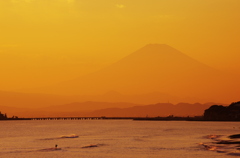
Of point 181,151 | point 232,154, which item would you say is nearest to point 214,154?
point 232,154

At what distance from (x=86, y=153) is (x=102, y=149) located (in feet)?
31.3

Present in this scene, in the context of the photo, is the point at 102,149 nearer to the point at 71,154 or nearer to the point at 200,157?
the point at 71,154

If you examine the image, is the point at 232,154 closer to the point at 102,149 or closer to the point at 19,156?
the point at 102,149

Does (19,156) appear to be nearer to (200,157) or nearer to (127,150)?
(127,150)

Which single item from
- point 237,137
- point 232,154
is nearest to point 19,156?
point 232,154

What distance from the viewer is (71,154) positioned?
97.2 meters

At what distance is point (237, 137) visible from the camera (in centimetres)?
13338

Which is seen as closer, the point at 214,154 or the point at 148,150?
the point at 214,154

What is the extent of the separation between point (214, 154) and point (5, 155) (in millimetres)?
43399

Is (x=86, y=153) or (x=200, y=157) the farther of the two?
(x=86, y=153)

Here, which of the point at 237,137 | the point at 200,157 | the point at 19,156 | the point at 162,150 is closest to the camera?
the point at 200,157

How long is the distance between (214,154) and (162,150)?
15051 millimetres

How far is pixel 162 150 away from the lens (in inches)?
4090

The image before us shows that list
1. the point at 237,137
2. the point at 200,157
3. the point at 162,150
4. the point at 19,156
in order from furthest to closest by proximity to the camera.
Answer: the point at 237,137, the point at 162,150, the point at 19,156, the point at 200,157
